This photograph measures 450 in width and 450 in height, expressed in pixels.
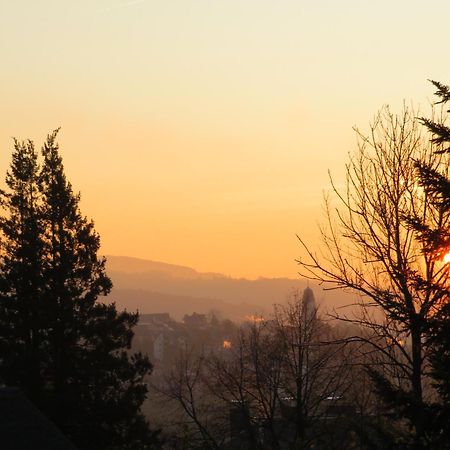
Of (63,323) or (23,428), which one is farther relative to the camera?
(63,323)

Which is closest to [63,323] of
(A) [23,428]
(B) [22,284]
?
(B) [22,284]

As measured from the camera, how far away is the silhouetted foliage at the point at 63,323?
130 ft

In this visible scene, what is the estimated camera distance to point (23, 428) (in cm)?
2527

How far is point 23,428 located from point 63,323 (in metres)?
16.5

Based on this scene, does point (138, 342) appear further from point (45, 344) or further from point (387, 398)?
point (387, 398)

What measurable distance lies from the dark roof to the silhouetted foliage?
1268 cm

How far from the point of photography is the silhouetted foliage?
1565 inches

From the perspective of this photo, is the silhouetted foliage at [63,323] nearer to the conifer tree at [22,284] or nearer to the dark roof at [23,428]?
the conifer tree at [22,284]

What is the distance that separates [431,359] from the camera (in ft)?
47.6

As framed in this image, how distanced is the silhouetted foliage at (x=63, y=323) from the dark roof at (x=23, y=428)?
1268cm

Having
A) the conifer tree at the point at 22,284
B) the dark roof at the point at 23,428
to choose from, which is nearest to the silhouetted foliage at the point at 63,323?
the conifer tree at the point at 22,284

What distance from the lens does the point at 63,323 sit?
4162 cm

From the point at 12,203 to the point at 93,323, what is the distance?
7576mm

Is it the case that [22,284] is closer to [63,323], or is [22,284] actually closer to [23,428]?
[63,323]
